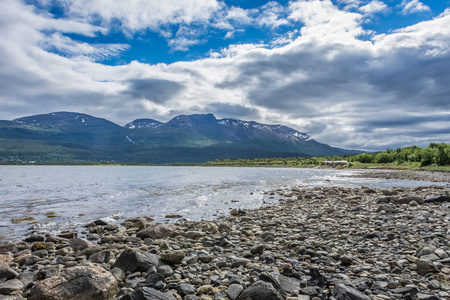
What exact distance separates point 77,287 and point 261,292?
14.2 ft

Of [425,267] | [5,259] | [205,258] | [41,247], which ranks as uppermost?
[425,267]

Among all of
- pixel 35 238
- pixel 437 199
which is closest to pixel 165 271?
pixel 35 238

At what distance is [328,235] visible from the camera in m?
12.6

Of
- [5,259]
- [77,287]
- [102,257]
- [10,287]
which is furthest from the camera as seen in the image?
[5,259]

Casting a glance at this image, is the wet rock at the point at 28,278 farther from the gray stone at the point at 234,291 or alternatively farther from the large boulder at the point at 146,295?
the gray stone at the point at 234,291

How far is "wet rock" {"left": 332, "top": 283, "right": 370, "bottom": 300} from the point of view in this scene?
20.1 feet

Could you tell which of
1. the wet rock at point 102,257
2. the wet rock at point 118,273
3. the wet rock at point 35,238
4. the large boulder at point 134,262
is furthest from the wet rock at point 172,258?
the wet rock at point 35,238

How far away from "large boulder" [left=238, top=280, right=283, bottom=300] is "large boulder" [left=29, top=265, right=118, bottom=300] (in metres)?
3.27

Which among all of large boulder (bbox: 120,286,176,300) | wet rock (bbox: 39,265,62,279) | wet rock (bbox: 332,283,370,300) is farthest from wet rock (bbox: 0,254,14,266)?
wet rock (bbox: 332,283,370,300)

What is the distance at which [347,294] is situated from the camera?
6.23 m

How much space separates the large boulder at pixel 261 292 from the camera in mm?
6328

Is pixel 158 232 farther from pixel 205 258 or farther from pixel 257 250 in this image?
pixel 257 250

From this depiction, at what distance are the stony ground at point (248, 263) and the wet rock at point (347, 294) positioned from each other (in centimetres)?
3

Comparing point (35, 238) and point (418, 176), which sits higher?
point (418, 176)
